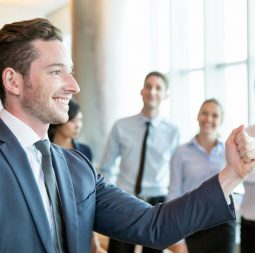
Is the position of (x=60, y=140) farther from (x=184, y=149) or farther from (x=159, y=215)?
(x=159, y=215)

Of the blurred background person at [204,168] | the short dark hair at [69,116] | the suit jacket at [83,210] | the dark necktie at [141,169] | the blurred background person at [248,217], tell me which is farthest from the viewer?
the dark necktie at [141,169]

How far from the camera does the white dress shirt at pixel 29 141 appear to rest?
142 cm

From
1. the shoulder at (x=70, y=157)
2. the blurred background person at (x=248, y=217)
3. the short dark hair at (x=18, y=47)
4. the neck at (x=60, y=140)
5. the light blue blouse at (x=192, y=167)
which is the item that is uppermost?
the short dark hair at (x=18, y=47)

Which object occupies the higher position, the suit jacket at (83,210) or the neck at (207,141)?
the suit jacket at (83,210)

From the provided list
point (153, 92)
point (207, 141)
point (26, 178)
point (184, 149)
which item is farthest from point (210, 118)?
→ point (26, 178)

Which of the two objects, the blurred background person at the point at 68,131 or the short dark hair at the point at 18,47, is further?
the blurred background person at the point at 68,131

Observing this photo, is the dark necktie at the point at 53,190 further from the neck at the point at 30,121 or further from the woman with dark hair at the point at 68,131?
the woman with dark hair at the point at 68,131

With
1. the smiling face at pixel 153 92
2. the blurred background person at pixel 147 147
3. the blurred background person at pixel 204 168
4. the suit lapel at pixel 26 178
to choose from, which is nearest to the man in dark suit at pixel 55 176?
the suit lapel at pixel 26 178

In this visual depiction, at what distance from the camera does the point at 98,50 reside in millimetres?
6953

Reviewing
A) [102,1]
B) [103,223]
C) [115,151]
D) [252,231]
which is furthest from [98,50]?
[103,223]

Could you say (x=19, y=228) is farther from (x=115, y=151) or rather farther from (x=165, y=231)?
(x=115, y=151)

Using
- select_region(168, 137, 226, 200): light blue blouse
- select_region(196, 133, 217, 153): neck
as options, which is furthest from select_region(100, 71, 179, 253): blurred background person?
select_region(196, 133, 217, 153): neck

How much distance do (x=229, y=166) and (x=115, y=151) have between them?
3.09 metres

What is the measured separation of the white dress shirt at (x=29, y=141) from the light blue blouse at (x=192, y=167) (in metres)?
2.37
